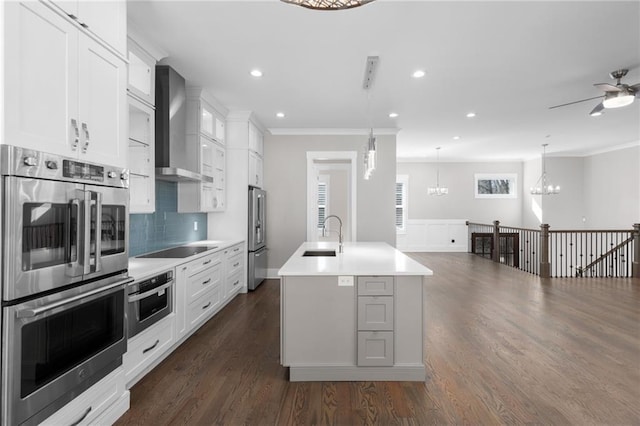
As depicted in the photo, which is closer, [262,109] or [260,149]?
→ [262,109]

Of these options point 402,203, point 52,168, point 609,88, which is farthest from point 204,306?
point 402,203

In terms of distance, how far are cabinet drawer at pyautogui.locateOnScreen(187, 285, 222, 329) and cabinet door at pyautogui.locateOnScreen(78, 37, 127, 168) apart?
1753 mm

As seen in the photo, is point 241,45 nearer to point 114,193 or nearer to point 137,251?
point 114,193

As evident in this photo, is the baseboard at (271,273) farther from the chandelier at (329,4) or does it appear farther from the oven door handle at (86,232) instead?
the chandelier at (329,4)

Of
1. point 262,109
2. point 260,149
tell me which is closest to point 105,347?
point 262,109

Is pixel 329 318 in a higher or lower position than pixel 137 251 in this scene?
lower

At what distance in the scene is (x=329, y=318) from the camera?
2.61 metres

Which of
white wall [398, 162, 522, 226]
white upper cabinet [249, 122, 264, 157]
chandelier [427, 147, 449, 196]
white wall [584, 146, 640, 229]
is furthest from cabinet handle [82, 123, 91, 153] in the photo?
white wall [584, 146, 640, 229]

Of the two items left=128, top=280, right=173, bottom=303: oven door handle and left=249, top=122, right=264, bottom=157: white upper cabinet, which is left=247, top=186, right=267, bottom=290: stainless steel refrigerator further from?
left=128, top=280, right=173, bottom=303: oven door handle

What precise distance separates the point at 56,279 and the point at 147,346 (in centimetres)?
121

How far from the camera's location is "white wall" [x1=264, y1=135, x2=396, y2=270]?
6.38 meters

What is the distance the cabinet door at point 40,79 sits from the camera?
56.2 inches

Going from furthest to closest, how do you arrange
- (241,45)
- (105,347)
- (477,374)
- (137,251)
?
1. (137,251)
2. (241,45)
3. (477,374)
4. (105,347)

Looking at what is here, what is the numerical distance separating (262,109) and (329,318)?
11.7ft
